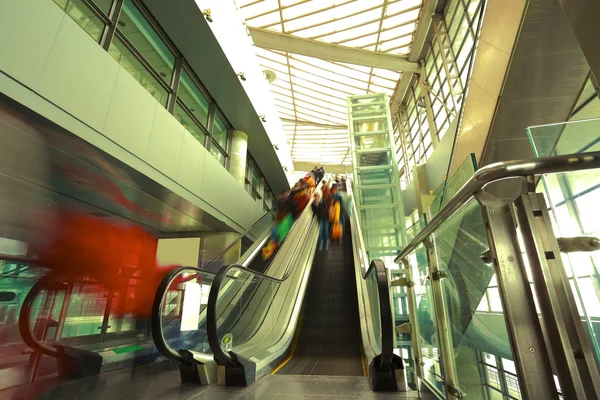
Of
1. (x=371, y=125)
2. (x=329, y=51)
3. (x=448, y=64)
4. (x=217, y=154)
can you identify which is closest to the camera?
(x=217, y=154)

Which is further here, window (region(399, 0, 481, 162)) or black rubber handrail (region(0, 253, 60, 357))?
window (region(399, 0, 481, 162))

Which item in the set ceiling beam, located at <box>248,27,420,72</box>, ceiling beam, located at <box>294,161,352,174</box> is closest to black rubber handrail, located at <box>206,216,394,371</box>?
ceiling beam, located at <box>248,27,420,72</box>

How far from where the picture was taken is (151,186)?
598 centimetres

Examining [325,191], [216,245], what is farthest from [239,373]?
[325,191]

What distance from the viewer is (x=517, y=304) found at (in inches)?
46.2

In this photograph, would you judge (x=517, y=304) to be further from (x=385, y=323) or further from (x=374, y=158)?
(x=374, y=158)

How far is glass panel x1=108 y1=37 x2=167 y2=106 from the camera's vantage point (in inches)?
219

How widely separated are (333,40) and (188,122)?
12575mm

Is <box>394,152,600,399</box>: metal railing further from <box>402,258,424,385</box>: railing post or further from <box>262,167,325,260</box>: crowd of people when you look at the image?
<box>262,167,325,260</box>: crowd of people

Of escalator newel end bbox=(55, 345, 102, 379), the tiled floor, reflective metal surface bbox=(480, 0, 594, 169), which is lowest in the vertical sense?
the tiled floor

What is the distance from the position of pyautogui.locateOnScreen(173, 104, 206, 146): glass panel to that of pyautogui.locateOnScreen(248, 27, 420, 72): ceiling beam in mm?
10097

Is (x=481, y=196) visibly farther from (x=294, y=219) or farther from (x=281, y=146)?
(x=281, y=146)

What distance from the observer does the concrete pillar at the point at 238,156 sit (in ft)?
33.4

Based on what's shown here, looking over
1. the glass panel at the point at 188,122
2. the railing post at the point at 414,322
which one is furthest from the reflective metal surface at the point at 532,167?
the glass panel at the point at 188,122
